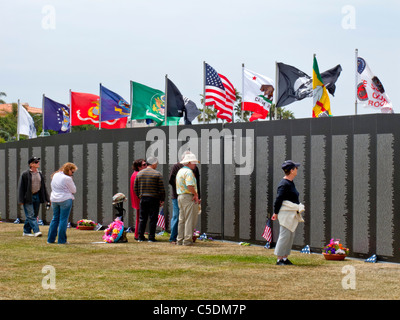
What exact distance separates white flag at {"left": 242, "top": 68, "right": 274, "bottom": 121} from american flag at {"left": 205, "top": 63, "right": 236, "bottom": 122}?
2.23 feet

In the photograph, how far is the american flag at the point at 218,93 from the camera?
48.8 ft

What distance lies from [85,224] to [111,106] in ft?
11.6

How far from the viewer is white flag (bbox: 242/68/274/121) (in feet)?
47.5

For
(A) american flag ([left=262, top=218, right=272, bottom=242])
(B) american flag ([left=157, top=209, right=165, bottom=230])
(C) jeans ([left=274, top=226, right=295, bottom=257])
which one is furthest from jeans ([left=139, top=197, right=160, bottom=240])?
(C) jeans ([left=274, top=226, right=295, bottom=257])

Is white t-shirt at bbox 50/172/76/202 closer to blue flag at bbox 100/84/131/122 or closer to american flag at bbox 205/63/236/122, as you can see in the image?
american flag at bbox 205/63/236/122

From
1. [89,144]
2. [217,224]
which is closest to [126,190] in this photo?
[89,144]

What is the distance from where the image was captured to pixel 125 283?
24.1 ft

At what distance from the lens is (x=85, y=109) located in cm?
1792

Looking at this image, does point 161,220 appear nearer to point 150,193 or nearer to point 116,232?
point 150,193

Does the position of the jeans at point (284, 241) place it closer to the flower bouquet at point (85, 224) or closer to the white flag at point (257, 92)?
the white flag at point (257, 92)

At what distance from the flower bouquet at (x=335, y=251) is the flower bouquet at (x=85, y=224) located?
284 inches

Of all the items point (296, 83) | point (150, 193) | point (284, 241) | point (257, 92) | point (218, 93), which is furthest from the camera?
point (218, 93)

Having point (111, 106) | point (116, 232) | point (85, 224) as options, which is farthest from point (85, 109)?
point (116, 232)

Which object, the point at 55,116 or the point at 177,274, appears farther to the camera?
the point at 55,116
